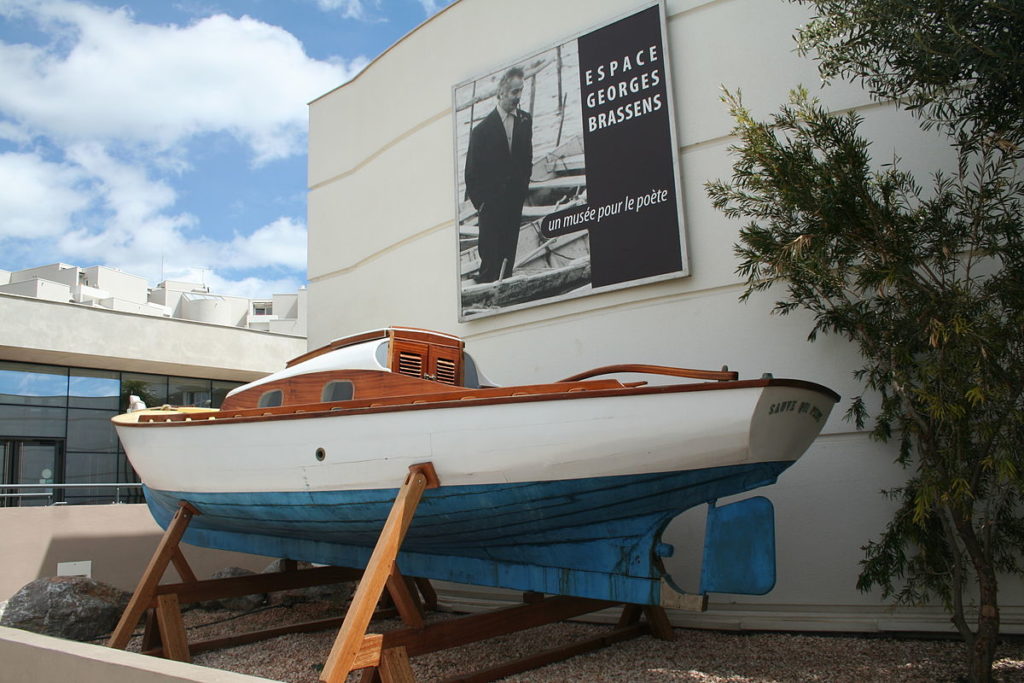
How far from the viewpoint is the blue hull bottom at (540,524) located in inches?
157

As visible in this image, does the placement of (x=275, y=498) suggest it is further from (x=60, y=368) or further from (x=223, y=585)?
(x=60, y=368)

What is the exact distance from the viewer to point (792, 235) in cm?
468

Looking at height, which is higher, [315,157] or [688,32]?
[315,157]

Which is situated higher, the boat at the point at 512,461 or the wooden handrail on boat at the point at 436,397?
the wooden handrail on boat at the point at 436,397

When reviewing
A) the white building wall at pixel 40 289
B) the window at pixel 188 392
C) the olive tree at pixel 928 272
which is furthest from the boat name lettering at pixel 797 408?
the white building wall at pixel 40 289

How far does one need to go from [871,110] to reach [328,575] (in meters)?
5.63

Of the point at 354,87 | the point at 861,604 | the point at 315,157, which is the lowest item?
the point at 861,604

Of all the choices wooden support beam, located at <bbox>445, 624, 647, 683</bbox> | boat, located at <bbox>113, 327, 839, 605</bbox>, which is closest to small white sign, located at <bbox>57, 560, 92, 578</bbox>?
boat, located at <bbox>113, 327, 839, 605</bbox>

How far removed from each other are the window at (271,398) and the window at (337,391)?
0.50 metres

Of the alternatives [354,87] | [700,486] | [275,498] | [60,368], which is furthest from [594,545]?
[60,368]

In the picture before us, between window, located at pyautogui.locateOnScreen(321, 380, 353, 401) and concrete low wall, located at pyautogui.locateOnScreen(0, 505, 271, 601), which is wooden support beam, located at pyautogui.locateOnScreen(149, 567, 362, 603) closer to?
window, located at pyautogui.locateOnScreen(321, 380, 353, 401)

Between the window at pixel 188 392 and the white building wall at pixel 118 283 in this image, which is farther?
the white building wall at pixel 118 283

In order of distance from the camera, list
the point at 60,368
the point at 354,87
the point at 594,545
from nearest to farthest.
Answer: the point at 594,545, the point at 354,87, the point at 60,368

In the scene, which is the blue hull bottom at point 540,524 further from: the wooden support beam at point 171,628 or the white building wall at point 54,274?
the white building wall at point 54,274
